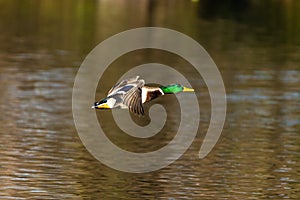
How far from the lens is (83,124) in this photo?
20500mm

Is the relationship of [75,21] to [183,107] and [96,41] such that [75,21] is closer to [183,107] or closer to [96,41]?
[96,41]

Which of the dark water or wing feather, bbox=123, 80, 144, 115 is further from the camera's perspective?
Result: the dark water

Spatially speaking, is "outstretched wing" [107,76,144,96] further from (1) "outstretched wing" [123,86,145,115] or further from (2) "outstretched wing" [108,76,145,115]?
(1) "outstretched wing" [123,86,145,115]

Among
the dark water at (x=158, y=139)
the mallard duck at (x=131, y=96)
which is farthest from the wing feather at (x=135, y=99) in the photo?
the dark water at (x=158, y=139)

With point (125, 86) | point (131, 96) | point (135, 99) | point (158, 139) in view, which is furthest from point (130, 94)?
point (158, 139)

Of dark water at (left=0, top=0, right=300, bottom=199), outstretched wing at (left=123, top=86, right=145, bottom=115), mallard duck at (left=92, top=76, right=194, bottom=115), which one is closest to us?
outstretched wing at (left=123, top=86, right=145, bottom=115)

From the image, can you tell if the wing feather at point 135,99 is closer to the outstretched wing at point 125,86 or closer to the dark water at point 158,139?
the outstretched wing at point 125,86

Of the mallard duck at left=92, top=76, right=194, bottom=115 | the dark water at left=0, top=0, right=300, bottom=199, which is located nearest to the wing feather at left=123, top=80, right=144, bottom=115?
the mallard duck at left=92, top=76, right=194, bottom=115

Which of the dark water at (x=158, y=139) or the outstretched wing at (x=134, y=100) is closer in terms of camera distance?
the outstretched wing at (x=134, y=100)

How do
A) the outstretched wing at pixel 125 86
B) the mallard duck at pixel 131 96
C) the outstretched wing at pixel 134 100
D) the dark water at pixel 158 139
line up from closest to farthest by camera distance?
the outstretched wing at pixel 134 100 < the mallard duck at pixel 131 96 < the outstretched wing at pixel 125 86 < the dark water at pixel 158 139

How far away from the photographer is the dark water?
15570 mm

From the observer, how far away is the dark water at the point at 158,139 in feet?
51.1

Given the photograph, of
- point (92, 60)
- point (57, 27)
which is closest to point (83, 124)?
point (92, 60)

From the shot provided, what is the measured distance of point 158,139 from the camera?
19406mm
